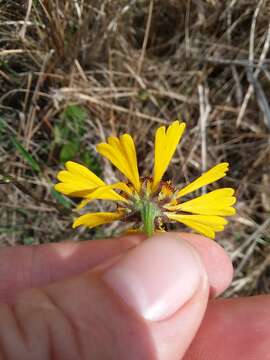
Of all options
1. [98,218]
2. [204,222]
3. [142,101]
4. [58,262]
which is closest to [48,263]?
[58,262]

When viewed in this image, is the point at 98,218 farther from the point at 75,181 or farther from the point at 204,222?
the point at 204,222

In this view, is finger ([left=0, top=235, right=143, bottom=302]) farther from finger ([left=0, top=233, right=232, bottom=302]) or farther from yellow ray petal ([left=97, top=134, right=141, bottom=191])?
yellow ray petal ([left=97, top=134, right=141, bottom=191])

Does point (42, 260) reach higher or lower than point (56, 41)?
lower

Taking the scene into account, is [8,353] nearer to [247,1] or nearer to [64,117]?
[64,117]

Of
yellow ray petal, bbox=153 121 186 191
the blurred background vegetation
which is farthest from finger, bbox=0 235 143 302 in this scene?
the blurred background vegetation

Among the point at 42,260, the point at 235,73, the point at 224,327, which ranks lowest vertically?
the point at 224,327

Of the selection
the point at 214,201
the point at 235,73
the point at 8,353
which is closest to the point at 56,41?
the point at 235,73

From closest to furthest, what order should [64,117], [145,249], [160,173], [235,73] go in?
1. [145,249]
2. [160,173]
3. [64,117]
4. [235,73]

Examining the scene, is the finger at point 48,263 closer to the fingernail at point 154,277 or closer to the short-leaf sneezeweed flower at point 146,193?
the short-leaf sneezeweed flower at point 146,193
